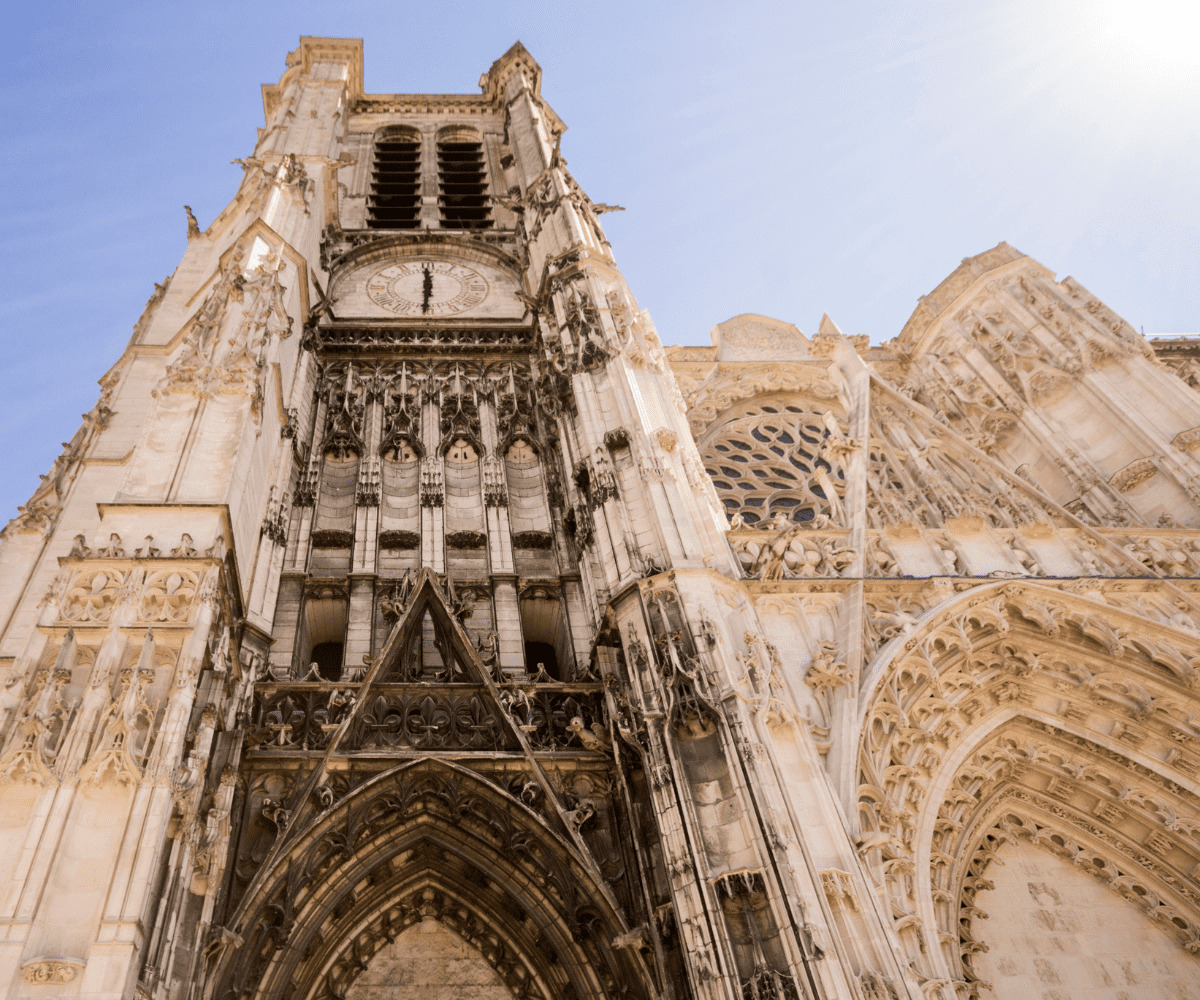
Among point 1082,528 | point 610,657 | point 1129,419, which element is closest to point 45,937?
point 610,657

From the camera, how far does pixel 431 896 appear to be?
10383mm

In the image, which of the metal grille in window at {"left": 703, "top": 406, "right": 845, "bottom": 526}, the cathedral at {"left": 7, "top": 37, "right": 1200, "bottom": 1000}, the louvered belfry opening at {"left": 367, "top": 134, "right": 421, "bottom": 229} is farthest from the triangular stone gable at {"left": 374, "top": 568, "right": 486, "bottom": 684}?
the louvered belfry opening at {"left": 367, "top": 134, "right": 421, "bottom": 229}

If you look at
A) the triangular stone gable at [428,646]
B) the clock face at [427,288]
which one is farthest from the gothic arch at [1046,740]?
the clock face at [427,288]

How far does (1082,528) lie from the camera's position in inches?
551

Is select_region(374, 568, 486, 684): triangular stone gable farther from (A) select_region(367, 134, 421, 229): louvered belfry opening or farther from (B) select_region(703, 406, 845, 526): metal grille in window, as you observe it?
(A) select_region(367, 134, 421, 229): louvered belfry opening

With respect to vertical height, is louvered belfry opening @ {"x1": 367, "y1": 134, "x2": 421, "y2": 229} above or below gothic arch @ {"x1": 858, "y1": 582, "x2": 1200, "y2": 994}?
above

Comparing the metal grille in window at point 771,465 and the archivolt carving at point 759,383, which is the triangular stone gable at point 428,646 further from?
the archivolt carving at point 759,383

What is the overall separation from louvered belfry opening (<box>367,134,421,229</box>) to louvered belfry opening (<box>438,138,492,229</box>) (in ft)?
1.91

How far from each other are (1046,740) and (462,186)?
18.3 meters

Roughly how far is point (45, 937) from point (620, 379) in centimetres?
895

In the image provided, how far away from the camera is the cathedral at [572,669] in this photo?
8539 mm

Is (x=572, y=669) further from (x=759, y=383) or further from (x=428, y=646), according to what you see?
(x=759, y=383)

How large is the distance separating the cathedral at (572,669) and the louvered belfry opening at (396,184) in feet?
14.3

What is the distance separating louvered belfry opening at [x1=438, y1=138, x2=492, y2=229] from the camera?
23406mm
